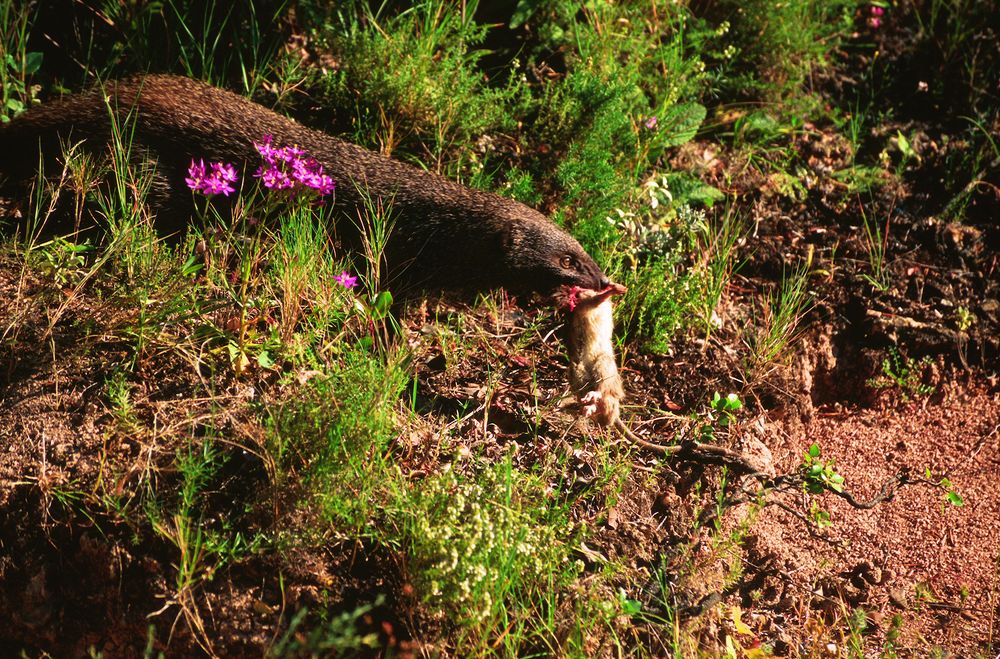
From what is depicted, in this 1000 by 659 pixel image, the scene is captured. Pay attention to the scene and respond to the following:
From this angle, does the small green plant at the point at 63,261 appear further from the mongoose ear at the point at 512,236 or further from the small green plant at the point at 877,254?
the small green plant at the point at 877,254

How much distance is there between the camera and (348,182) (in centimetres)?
427

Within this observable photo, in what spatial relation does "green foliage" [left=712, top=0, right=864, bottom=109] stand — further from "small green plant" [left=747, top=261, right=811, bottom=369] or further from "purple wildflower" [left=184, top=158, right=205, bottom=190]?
"purple wildflower" [left=184, top=158, right=205, bottom=190]

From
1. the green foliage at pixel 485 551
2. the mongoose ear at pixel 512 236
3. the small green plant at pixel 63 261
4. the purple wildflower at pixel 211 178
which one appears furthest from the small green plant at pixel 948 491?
the small green plant at pixel 63 261

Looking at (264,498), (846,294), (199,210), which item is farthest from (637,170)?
(264,498)

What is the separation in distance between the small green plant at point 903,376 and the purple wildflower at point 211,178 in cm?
334

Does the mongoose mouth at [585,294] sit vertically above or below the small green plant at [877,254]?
below

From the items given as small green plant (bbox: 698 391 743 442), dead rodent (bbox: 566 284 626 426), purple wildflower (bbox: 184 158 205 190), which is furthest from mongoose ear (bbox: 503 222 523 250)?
purple wildflower (bbox: 184 158 205 190)

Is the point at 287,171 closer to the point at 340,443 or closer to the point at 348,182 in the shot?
the point at 348,182

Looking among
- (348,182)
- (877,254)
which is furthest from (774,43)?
(348,182)

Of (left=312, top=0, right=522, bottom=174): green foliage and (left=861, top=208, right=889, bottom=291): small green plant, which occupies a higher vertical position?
(left=312, top=0, right=522, bottom=174): green foliage

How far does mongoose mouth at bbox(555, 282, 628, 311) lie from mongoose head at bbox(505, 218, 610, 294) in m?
0.02

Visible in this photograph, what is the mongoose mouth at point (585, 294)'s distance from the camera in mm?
4137

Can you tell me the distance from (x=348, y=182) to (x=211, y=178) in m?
0.65

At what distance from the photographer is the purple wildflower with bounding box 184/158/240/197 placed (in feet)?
12.4
